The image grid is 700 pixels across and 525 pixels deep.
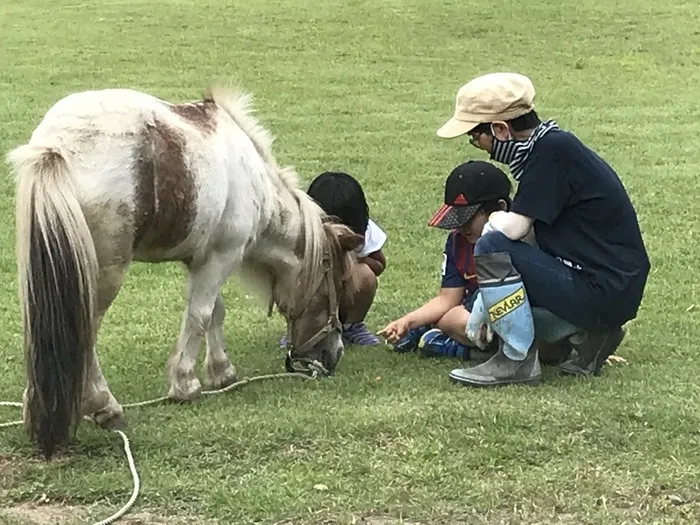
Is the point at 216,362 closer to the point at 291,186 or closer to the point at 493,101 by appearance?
the point at 291,186

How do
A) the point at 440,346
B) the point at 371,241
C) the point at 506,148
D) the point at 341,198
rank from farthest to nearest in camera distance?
the point at 371,241
the point at 341,198
the point at 440,346
the point at 506,148

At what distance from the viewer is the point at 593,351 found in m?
4.78

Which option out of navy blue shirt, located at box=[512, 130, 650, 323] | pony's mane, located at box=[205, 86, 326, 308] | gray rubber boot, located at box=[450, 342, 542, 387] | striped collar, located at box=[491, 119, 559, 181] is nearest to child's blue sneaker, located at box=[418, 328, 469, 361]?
gray rubber boot, located at box=[450, 342, 542, 387]

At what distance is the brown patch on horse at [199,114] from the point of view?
4.33 m

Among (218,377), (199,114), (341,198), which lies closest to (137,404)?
(218,377)

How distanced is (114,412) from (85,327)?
19.5 inches

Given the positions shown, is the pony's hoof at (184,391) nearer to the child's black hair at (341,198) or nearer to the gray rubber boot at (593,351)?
the child's black hair at (341,198)

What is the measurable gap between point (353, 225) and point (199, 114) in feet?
4.81

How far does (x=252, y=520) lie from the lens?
10.5 ft

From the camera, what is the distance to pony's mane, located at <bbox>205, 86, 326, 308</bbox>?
15.5ft

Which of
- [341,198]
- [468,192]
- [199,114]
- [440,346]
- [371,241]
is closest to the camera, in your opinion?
[199,114]

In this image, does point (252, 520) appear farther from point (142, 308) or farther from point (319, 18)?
point (319, 18)

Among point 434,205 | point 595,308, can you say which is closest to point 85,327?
point 595,308

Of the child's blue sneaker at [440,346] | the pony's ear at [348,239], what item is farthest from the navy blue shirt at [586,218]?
the pony's ear at [348,239]
